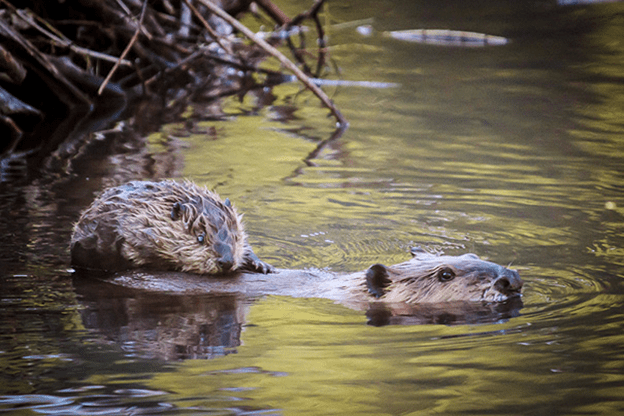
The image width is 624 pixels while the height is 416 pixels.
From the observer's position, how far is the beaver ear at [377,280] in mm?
5445

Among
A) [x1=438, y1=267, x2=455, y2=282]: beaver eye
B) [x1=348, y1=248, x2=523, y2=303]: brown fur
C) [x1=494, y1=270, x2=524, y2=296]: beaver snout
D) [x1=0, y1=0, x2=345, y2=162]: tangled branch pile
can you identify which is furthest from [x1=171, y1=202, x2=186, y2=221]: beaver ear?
[x1=0, y1=0, x2=345, y2=162]: tangled branch pile

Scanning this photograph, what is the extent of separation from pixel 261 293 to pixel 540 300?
5.78ft

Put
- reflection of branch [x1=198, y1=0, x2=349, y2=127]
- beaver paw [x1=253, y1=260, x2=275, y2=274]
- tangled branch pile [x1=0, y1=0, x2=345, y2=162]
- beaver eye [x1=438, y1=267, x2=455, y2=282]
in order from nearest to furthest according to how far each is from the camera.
Result: beaver eye [x1=438, y1=267, x2=455, y2=282], beaver paw [x1=253, y1=260, x2=275, y2=274], reflection of branch [x1=198, y1=0, x2=349, y2=127], tangled branch pile [x1=0, y1=0, x2=345, y2=162]

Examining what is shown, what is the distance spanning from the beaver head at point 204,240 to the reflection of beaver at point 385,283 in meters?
0.11

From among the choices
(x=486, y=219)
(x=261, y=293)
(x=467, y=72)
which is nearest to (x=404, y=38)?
(x=467, y=72)

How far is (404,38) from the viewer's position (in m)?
17.1

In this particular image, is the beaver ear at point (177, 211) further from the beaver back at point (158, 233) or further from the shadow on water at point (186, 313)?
the shadow on water at point (186, 313)

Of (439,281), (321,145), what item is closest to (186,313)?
(439,281)

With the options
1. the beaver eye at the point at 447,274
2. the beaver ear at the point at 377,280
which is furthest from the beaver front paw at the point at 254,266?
the beaver eye at the point at 447,274

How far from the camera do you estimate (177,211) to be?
5.74 m

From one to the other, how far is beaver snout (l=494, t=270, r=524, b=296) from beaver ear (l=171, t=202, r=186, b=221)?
2.08m

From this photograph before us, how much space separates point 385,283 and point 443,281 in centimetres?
38

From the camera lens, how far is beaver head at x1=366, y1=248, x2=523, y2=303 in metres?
5.27

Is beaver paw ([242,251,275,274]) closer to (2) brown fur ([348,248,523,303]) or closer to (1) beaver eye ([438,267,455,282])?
(2) brown fur ([348,248,523,303])
